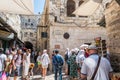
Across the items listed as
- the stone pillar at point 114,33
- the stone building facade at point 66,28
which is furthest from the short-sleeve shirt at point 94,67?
the stone building facade at point 66,28

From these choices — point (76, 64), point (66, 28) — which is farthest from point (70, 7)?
point (76, 64)

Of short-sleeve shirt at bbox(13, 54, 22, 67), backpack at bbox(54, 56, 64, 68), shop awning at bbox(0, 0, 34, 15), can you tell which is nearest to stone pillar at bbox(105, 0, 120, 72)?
shop awning at bbox(0, 0, 34, 15)

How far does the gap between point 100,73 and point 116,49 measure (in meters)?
2.40

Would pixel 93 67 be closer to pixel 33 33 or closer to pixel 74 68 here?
pixel 74 68

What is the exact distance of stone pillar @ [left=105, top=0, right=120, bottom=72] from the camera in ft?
22.6

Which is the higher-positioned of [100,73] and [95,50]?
[95,50]

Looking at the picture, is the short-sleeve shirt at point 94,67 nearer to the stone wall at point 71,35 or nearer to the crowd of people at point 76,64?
the crowd of people at point 76,64

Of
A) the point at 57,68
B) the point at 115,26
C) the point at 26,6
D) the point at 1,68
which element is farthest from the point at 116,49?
the point at 57,68

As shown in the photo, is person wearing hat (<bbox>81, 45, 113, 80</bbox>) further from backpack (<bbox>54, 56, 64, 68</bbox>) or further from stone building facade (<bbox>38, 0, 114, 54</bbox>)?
stone building facade (<bbox>38, 0, 114, 54</bbox>)

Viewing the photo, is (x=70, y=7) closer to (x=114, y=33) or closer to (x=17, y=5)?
(x=17, y=5)

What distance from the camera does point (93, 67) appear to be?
4727 millimetres

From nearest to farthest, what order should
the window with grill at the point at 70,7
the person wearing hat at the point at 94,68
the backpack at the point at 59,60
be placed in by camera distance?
the person wearing hat at the point at 94,68 → the backpack at the point at 59,60 → the window with grill at the point at 70,7

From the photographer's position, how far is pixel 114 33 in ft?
23.6

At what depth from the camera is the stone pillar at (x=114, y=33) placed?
6887 mm
